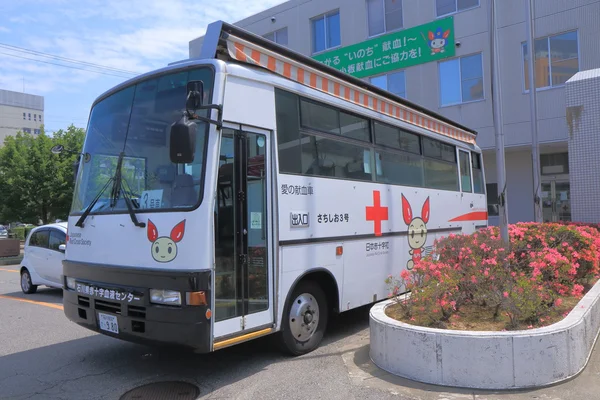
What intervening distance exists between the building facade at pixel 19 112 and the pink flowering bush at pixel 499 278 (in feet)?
332

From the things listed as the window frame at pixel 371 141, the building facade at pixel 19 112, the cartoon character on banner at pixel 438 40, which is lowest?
the window frame at pixel 371 141

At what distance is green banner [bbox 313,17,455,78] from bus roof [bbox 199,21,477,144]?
476 inches

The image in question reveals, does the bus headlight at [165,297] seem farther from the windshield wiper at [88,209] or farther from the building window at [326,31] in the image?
the building window at [326,31]

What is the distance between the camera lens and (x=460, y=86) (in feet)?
63.1

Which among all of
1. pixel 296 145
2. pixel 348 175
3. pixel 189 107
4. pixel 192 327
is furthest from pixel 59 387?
pixel 348 175

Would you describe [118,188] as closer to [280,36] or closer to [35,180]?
[35,180]

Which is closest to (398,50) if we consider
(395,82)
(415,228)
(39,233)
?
(395,82)

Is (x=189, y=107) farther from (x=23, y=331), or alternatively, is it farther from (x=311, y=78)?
(x=23, y=331)

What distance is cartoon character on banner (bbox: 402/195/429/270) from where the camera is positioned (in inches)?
308

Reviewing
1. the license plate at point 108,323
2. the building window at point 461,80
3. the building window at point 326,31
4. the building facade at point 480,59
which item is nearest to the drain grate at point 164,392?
the license plate at point 108,323

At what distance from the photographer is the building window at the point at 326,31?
22.8 m

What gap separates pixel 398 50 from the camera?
67.7ft

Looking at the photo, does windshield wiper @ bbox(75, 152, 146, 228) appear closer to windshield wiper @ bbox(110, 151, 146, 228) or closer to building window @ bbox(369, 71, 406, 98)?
windshield wiper @ bbox(110, 151, 146, 228)

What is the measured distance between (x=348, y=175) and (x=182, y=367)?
3256mm
